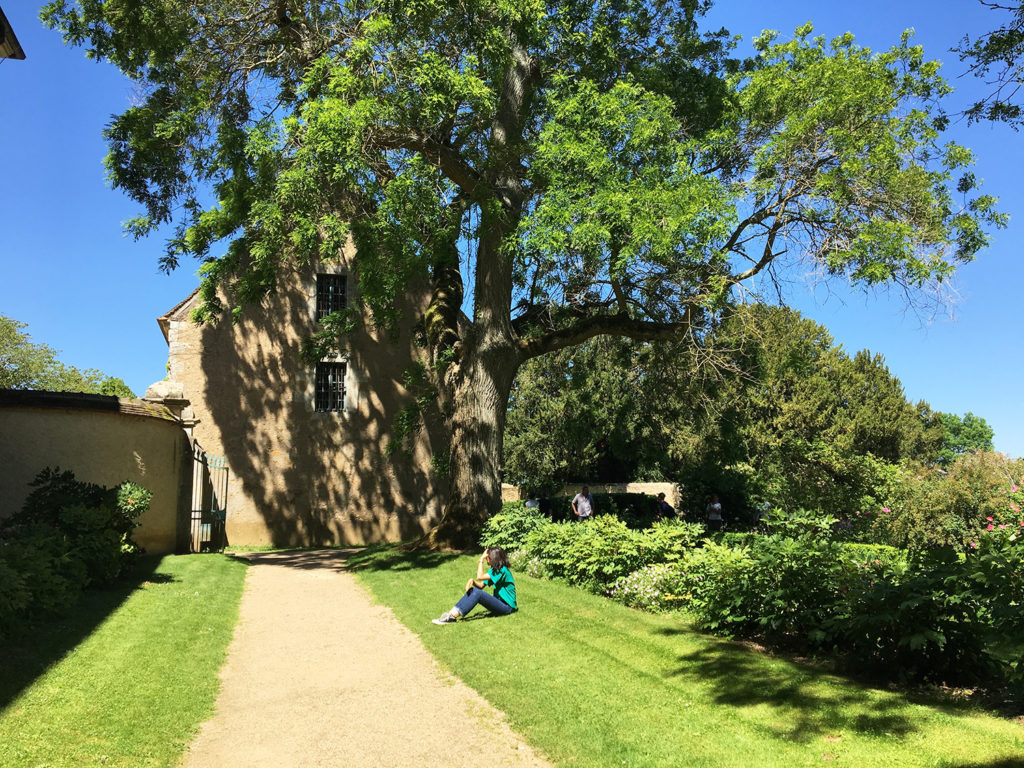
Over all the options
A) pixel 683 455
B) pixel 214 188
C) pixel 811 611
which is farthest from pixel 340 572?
pixel 683 455

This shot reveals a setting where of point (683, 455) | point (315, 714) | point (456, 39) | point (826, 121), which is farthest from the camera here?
point (683, 455)

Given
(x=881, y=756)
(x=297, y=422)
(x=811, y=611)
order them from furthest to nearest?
(x=297, y=422), (x=811, y=611), (x=881, y=756)

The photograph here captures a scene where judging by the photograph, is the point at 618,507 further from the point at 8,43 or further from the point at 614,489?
the point at 8,43

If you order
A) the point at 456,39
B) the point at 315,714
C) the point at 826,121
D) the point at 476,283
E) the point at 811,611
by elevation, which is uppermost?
the point at 456,39

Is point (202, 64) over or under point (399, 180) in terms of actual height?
over

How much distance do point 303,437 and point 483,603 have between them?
1229 cm

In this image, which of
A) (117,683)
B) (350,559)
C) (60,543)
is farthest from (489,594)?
(350,559)

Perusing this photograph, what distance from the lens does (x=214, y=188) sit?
15117 mm

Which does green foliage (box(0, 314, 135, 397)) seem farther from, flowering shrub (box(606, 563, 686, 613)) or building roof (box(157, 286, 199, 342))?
flowering shrub (box(606, 563, 686, 613))

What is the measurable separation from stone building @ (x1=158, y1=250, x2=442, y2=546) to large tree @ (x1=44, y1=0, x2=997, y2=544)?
4949 millimetres

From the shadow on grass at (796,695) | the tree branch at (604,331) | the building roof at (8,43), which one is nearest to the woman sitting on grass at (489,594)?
the shadow on grass at (796,695)

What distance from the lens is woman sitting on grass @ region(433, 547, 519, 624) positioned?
894cm

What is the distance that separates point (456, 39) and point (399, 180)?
11.3 feet

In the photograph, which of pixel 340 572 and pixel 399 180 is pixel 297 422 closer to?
pixel 340 572
